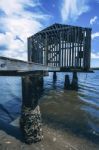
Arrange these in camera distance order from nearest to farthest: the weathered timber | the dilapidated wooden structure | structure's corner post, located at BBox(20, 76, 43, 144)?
the weathered timber < structure's corner post, located at BBox(20, 76, 43, 144) < the dilapidated wooden structure

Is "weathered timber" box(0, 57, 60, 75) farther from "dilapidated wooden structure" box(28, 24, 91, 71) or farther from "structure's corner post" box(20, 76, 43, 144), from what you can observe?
"dilapidated wooden structure" box(28, 24, 91, 71)

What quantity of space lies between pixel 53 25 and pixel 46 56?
2952mm

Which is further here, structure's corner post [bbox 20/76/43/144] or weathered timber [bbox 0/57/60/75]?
structure's corner post [bbox 20/76/43/144]

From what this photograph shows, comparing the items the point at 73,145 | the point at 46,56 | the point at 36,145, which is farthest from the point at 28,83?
the point at 46,56

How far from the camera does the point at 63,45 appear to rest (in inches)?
738

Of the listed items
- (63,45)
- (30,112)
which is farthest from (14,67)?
(63,45)

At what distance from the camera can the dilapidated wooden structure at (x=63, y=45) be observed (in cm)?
1791

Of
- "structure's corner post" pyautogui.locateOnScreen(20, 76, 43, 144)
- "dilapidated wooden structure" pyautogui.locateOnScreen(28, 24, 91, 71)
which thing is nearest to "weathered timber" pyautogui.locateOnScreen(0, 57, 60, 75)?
"structure's corner post" pyautogui.locateOnScreen(20, 76, 43, 144)

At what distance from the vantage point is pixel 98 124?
31.3 ft

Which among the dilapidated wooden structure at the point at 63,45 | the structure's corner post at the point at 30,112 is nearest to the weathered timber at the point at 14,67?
the structure's corner post at the point at 30,112

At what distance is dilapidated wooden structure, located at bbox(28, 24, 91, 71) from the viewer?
705 inches

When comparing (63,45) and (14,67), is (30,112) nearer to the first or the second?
(14,67)

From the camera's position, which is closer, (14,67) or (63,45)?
(14,67)

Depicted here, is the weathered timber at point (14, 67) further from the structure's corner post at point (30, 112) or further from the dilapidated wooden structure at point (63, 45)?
the dilapidated wooden structure at point (63, 45)
